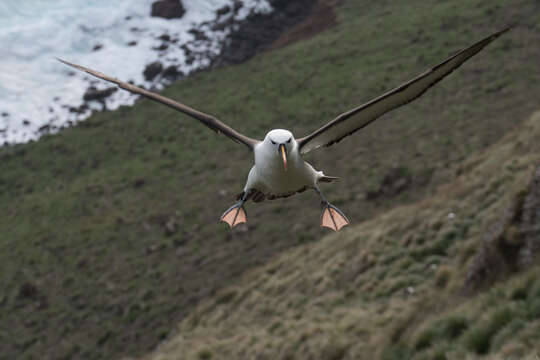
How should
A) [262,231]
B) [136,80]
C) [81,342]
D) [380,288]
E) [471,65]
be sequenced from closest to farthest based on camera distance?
[380,288], [81,342], [262,231], [471,65], [136,80]

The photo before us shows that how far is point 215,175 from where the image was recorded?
25.6 m

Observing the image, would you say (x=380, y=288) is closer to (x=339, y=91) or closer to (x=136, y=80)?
(x=339, y=91)

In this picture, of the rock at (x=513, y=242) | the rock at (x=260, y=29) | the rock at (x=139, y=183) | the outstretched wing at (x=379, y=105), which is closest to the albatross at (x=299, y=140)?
the outstretched wing at (x=379, y=105)

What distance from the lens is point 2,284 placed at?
69.0ft

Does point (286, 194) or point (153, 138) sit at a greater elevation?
point (153, 138)

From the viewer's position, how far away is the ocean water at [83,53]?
37969 millimetres

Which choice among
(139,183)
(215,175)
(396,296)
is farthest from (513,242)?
(139,183)

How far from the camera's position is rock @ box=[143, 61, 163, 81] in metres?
41.0

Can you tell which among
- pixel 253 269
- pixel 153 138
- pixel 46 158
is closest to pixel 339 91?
pixel 153 138

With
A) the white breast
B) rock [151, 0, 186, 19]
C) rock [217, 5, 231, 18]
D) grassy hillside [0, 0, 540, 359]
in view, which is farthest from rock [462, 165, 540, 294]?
rock [151, 0, 186, 19]

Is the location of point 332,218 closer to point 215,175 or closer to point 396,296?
point 396,296

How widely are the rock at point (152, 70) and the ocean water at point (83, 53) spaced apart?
18.5 inches

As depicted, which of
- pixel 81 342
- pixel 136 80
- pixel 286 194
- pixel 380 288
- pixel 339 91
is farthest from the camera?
pixel 136 80

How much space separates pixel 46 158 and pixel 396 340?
28.8 metres
